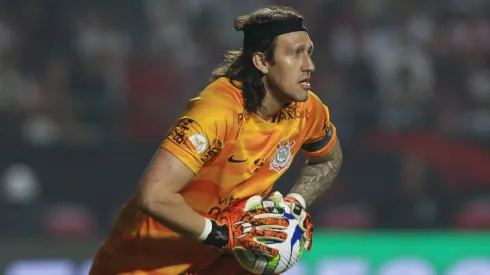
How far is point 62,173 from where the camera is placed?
9.67 metres

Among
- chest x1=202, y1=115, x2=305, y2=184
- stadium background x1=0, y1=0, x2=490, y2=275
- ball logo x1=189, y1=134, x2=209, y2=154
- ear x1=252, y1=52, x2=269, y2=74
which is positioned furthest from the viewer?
stadium background x1=0, y1=0, x2=490, y2=275

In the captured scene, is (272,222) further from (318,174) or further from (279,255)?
(318,174)

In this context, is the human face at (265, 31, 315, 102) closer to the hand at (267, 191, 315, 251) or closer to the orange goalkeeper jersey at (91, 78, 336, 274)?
the orange goalkeeper jersey at (91, 78, 336, 274)

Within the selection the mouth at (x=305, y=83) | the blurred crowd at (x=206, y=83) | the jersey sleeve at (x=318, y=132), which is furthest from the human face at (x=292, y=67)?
the blurred crowd at (x=206, y=83)

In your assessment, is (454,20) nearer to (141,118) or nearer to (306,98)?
(141,118)

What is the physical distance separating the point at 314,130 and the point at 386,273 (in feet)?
11.6

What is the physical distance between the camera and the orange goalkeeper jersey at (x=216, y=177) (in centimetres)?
470

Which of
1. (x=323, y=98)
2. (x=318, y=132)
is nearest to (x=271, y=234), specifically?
(x=318, y=132)

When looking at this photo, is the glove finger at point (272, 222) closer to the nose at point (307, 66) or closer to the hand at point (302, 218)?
the hand at point (302, 218)

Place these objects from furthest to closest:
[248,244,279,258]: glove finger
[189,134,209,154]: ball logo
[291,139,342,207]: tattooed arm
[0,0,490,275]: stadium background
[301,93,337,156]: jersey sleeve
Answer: [0,0,490,275]: stadium background → [291,139,342,207]: tattooed arm → [301,93,337,156]: jersey sleeve → [248,244,279,258]: glove finger → [189,134,209,154]: ball logo

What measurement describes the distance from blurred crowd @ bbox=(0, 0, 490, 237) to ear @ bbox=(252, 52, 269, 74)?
4934mm

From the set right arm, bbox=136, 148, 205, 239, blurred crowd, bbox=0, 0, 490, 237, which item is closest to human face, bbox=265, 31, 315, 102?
right arm, bbox=136, 148, 205, 239

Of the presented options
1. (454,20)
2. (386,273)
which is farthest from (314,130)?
(454,20)

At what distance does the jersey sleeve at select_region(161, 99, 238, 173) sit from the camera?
175 inches
